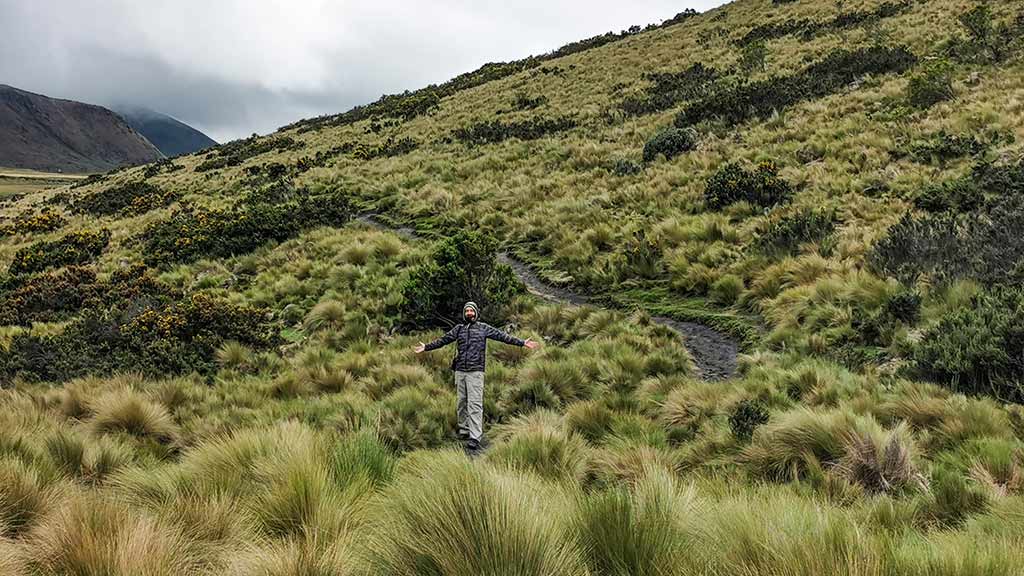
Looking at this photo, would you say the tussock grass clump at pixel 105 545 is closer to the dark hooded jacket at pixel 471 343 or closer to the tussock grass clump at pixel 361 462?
the tussock grass clump at pixel 361 462

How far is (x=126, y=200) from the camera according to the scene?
28375 millimetres

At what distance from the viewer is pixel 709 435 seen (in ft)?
17.6

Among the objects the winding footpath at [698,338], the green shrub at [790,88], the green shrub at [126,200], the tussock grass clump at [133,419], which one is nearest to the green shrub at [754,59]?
the green shrub at [790,88]

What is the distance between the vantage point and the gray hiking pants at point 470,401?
6.54 m

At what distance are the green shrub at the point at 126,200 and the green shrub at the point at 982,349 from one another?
94.9 feet

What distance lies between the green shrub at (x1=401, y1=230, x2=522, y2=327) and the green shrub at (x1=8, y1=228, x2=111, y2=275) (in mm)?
14610

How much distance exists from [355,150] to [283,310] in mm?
21083

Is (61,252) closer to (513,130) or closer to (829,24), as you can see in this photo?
(513,130)

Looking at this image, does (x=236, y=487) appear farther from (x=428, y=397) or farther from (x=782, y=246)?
(x=782, y=246)

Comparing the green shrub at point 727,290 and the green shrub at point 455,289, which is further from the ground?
the green shrub at point 455,289

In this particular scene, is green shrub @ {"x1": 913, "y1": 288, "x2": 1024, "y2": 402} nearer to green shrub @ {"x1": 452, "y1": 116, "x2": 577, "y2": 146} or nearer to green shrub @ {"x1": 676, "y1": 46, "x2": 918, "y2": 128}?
green shrub @ {"x1": 676, "y1": 46, "x2": 918, "y2": 128}

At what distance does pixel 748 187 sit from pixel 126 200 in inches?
1174

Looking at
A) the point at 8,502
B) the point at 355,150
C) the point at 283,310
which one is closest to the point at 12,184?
the point at 355,150

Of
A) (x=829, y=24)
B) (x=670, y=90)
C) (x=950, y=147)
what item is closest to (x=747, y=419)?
(x=950, y=147)
